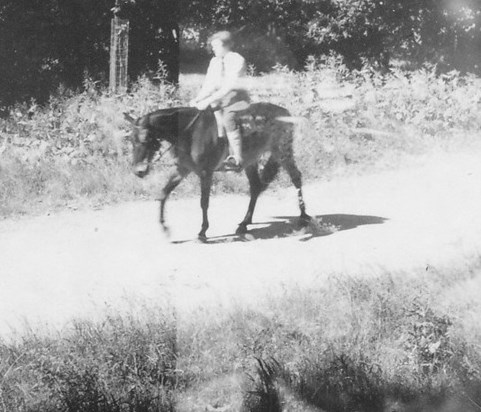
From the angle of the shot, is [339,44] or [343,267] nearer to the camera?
[343,267]

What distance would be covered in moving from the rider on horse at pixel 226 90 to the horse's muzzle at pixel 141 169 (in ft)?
3.64

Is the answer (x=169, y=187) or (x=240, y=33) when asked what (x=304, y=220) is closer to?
(x=169, y=187)

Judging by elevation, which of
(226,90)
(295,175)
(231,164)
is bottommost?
(295,175)

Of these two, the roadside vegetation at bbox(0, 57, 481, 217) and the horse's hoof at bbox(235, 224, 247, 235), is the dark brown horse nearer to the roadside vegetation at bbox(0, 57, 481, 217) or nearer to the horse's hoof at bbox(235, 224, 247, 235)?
the horse's hoof at bbox(235, 224, 247, 235)

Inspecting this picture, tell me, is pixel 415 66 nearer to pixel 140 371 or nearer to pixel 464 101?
pixel 464 101

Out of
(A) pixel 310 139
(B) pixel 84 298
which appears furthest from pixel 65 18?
(B) pixel 84 298

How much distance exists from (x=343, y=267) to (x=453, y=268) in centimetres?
114

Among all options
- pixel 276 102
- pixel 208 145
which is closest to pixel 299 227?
pixel 208 145

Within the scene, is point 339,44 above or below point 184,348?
above

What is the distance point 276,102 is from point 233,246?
372 cm

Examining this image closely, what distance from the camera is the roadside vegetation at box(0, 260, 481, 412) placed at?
445 centimetres

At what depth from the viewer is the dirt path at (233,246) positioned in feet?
19.8

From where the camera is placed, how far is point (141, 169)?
6.77 meters

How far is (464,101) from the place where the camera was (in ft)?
30.3
